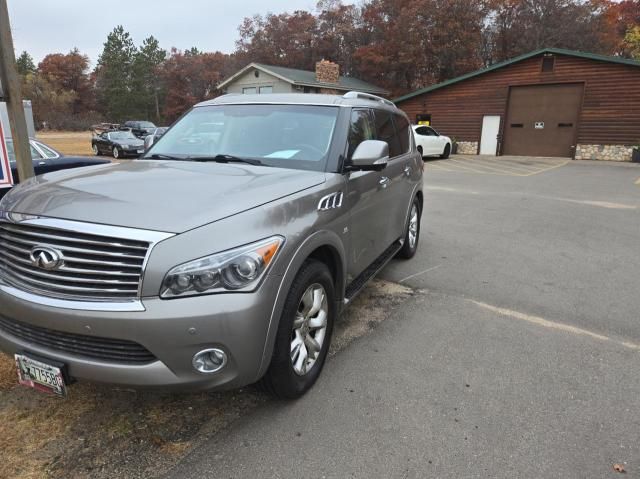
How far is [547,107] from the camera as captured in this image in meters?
21.7

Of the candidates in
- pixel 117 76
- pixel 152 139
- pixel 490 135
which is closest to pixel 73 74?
pixel 117 76

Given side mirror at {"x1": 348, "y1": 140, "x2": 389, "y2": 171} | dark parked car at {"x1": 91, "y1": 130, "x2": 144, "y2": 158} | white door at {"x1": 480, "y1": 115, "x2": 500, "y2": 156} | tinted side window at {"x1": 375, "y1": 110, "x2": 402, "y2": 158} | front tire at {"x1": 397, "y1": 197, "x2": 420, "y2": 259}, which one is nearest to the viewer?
side mirror at {"x1": 348, "y1": 140, "x2": 389, "y2": 171}

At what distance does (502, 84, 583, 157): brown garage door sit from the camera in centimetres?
2120

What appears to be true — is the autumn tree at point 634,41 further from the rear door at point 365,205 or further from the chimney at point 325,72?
the rear door at point 365,205

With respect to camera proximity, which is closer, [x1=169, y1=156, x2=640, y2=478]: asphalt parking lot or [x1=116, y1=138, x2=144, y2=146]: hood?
[x1=169, y1=156, x2=640, y2=478]: asphalt parking lot

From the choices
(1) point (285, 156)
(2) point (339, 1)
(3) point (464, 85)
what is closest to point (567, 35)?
(3) point (464, 85)

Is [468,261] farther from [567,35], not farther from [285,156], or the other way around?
[567,35]

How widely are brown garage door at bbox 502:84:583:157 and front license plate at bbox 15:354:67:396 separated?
2365 cm

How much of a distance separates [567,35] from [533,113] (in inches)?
738

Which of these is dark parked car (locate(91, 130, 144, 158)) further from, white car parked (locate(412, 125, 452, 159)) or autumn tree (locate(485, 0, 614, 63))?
autumn tree (locate(485, 0, 614, 63))

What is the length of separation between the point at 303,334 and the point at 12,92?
327 centimetres

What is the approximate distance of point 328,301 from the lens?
9.89 ft

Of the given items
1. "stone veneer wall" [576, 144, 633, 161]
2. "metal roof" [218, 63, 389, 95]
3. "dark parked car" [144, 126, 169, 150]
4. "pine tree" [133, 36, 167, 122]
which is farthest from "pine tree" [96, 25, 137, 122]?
"dark parked car" [144, 126, 169, 150]

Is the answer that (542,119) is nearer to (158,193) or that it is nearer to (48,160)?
(48,160)
